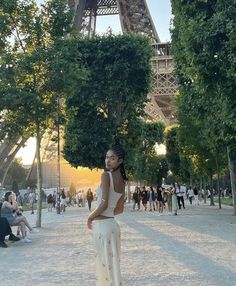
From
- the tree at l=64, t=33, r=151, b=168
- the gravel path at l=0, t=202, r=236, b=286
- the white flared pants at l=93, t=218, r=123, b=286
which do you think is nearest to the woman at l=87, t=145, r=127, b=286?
the white flared pants at l=93, t=218, r=123, b=286

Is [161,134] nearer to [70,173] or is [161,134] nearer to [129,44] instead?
[129,44]

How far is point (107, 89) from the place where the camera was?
36.1m

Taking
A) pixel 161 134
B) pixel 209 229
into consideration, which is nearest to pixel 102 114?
pixel 209 229

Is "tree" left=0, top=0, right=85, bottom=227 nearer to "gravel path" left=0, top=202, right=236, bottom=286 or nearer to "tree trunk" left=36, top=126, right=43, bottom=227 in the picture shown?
"tree trunk" left=36, top=126, right=43, bottom=227

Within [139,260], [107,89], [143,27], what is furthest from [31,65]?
[143,27]

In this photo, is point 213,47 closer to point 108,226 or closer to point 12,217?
point 12,217

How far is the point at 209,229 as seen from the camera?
1873 centimetres

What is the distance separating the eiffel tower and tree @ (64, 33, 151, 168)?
A: 28.9 m

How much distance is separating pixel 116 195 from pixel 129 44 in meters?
30.4

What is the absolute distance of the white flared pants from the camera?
20.6ft

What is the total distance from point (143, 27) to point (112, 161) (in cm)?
6699

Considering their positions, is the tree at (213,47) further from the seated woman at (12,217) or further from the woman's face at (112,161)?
the woman's face at (112,161)

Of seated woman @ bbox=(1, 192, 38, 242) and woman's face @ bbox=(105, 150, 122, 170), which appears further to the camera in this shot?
seated woman @ bbox=(1, 192, 38, 242)

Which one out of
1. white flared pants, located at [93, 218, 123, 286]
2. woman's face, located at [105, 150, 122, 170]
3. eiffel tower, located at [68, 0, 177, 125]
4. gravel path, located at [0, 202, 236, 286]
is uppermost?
eiffel tower, located at [68, 0, 177, 125]
